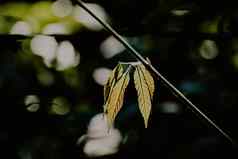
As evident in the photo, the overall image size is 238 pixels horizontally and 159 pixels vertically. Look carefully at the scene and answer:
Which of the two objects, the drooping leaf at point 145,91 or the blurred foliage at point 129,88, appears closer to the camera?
the drooping leaf at point 145,91

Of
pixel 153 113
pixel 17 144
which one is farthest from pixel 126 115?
pixel 17 144

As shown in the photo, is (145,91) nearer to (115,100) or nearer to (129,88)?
(115,100)

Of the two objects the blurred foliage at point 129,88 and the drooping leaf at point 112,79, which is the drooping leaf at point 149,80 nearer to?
the drooping leaf at point 112,79

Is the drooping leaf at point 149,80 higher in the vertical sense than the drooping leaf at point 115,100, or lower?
higher

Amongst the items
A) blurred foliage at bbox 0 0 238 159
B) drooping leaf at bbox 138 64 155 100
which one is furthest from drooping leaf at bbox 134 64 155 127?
blurred foliage at bbox 0 0 238 159

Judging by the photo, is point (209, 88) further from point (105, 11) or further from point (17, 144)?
point (17, 144)

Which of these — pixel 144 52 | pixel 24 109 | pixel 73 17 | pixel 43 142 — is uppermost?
pixel 73 17

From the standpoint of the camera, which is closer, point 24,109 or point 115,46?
point 24,109

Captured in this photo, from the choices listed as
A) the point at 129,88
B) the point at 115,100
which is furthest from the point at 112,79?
the point at 129,88

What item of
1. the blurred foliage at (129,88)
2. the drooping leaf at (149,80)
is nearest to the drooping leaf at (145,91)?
the drooping leaf at (149,80)
